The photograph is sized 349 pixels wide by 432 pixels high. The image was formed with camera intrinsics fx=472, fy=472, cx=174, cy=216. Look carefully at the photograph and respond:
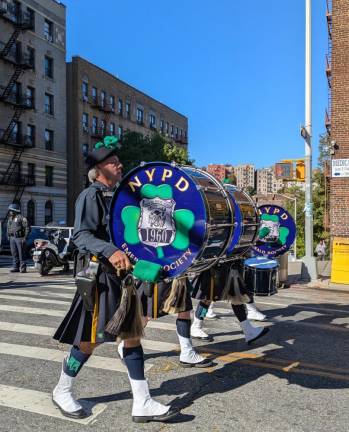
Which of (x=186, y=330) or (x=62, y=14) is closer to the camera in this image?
(x=186, y=330)

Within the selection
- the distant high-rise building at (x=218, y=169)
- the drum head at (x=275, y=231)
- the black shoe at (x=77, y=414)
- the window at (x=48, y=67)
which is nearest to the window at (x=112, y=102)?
the window at (x=48, y=67)

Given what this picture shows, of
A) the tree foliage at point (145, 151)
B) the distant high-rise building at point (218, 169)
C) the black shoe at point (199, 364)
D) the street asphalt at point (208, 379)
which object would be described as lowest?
the street asphalt at point (208, 379)

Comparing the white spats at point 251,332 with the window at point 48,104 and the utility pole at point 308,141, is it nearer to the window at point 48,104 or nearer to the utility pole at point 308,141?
the utility pole at point 308,141

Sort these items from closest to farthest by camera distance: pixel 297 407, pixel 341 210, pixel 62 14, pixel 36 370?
pixel 297 407 < pixel 36 370 < pixel 341 210 < pixel 62 14

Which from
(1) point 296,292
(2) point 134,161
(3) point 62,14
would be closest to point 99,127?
(2) point 134,161

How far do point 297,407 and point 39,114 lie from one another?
36.7 m

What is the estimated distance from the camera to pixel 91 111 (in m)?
44.4

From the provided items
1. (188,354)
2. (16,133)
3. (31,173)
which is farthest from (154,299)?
(31,173)

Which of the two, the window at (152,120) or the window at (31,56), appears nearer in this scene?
the window at (31,56)

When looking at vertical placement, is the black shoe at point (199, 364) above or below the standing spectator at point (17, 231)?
below

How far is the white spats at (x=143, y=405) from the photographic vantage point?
3.53 metres

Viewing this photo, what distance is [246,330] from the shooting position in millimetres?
5684

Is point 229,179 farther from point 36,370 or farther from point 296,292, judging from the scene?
point 296,292

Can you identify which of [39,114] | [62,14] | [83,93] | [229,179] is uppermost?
[62,14]
